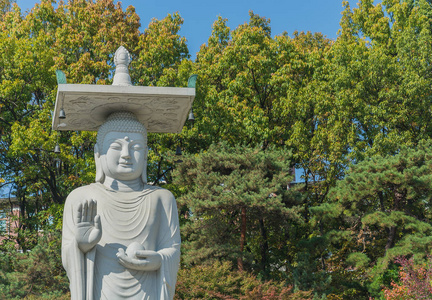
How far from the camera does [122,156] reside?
19.6 ft

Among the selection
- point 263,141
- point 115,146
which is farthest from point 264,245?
point 115,146

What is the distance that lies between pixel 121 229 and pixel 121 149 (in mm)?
853

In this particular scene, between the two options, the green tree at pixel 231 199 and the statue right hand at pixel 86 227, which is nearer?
the statue right hand at pixel 86 227

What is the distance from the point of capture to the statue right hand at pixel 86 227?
5.30 m

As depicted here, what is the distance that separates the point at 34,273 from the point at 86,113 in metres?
8.64

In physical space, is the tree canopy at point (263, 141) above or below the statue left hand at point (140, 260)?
above

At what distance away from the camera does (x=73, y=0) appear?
19688 mm

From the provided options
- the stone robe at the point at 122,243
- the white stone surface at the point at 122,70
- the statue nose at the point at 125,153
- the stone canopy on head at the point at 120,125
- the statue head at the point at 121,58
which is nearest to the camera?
the stone robe at the point at 122,243

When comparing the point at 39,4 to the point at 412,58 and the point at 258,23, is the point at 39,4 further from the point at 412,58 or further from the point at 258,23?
the point at 412,58

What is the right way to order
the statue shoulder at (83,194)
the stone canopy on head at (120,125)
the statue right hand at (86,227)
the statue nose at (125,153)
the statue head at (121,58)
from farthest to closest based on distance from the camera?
the statue head at (121,58)
the stone canopy on head at (120,125)
the statue nose at (125,153)
the statue shoulder at (83,194)
the statue right hand at (86,227)

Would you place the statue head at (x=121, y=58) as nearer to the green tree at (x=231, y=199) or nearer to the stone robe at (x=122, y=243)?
the stone robe at (x=122, y=243)

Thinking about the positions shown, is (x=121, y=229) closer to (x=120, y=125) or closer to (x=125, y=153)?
(x=125, y=153)

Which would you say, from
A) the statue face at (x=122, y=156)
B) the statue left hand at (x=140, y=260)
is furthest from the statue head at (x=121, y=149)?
the statue left hand at (x=140, y=260)

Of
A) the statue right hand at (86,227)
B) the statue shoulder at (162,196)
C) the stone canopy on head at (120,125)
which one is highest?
the stone canopy on head at (120,125)
